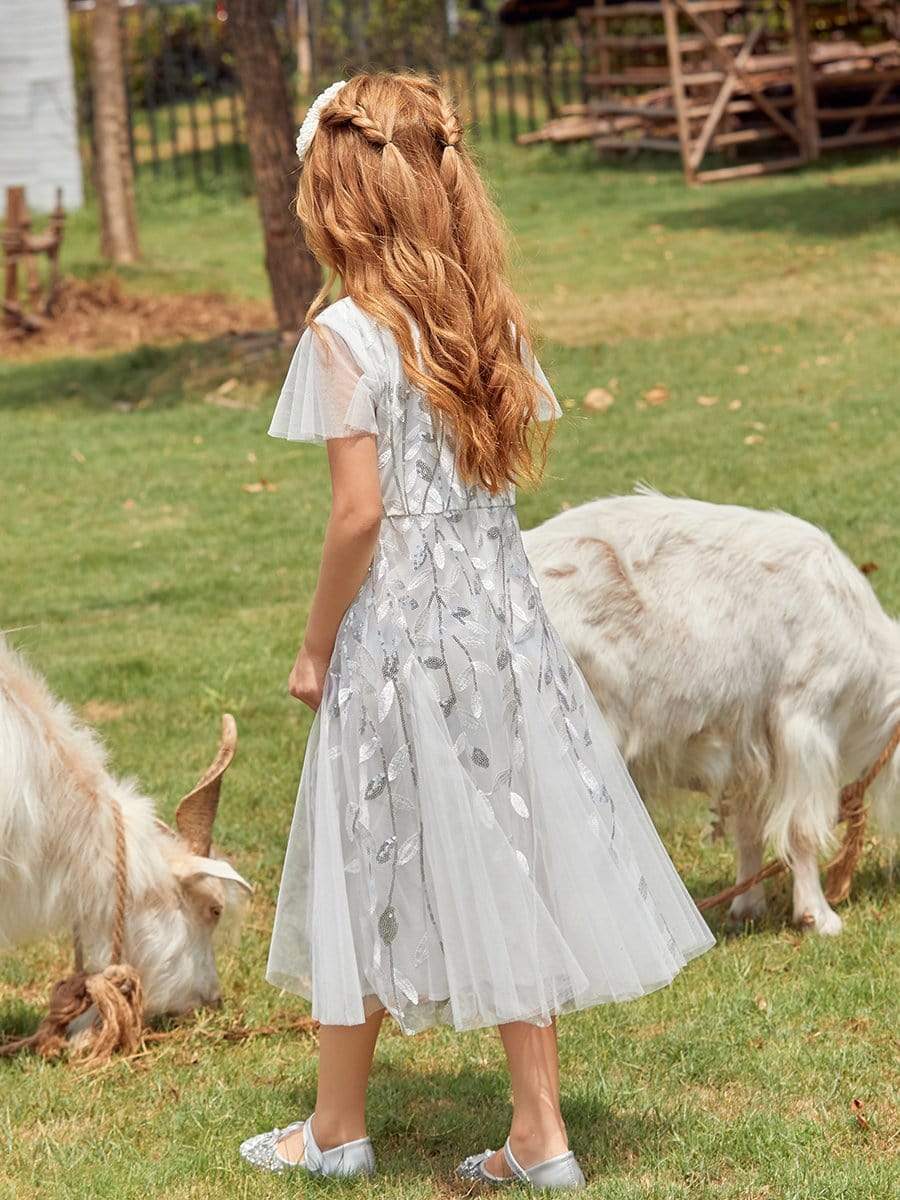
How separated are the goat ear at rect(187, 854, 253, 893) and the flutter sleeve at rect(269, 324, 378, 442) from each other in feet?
4.78

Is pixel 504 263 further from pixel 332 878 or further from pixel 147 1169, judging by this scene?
pixel 147 1169

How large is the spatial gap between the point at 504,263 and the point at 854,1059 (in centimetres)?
207

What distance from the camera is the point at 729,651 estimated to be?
15.5ft

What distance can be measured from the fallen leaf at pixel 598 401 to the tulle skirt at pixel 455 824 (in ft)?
27.8

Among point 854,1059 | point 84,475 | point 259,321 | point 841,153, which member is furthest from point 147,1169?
point 841,153

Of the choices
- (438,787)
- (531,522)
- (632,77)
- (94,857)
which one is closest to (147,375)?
(531,522)

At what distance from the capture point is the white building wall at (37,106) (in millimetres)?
26250

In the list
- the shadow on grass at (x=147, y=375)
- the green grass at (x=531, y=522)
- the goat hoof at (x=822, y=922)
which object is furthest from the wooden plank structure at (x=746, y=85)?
the goat hoof at (x=822, y=922)

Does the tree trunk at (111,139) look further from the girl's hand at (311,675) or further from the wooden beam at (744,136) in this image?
the girl's hand at (311,675)

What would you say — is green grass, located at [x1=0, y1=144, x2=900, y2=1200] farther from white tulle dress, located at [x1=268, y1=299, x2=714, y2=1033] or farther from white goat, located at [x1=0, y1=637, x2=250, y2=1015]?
white tulle dress, located at [x1=268, y1=299, x2=714, y2=1033]

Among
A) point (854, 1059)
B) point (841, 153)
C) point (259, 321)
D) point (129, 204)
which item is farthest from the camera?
point (841, 153)

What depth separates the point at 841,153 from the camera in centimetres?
2262

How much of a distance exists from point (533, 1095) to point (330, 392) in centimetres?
148

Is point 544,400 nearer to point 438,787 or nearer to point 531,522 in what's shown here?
point 438,787
